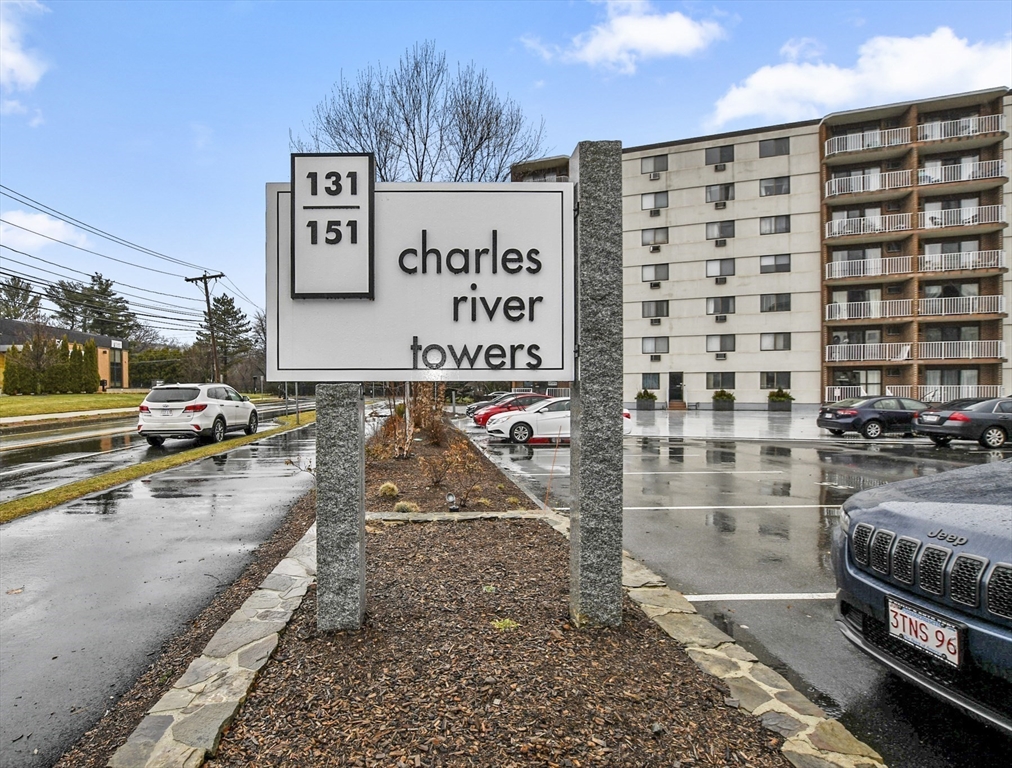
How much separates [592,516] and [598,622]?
0.60 metres

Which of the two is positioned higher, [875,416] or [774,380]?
[774,380]

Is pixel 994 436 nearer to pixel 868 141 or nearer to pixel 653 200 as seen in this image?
pixel 868 141

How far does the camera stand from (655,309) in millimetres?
36969

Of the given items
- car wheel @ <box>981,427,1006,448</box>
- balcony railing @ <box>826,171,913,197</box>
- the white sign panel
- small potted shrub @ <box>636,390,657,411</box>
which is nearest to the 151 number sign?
the white sign panel

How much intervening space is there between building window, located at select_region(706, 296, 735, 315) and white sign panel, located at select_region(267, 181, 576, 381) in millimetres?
35063

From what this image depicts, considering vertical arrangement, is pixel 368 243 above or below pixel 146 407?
above

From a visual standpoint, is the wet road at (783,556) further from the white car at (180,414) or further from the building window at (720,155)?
the building window at (720,155)

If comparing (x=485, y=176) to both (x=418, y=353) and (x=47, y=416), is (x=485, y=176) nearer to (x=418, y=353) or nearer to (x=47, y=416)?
(x=418, y=353)

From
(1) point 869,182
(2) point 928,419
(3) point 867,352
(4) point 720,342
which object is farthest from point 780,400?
(2) point 928,419

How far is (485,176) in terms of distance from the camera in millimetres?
12539

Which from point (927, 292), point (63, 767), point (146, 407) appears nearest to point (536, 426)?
point (146, 407)

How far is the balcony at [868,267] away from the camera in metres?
30.9

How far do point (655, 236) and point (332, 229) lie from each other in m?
36.6

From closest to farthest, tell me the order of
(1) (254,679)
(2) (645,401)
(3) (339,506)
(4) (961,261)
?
(1) (254,679)
(3) (339,506)
(4) (961,261)
(2) (645,401)
